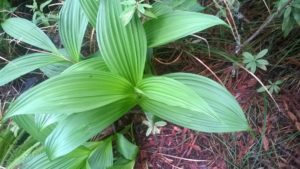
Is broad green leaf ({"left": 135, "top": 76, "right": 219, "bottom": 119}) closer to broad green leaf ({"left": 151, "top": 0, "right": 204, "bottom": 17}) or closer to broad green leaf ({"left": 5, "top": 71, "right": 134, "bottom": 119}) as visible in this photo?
broad green leaf ({"left": 5, "top": 71, "right": 134, "bottom": 119})

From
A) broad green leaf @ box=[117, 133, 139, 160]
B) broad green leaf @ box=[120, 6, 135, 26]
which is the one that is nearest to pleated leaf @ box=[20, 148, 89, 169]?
broad green leaf @ box=[117, 133, 139, 160]

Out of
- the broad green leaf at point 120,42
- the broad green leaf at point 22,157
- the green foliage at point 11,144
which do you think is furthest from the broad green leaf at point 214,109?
the green foliage at point 11,144

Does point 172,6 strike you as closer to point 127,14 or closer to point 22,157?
point 127,14

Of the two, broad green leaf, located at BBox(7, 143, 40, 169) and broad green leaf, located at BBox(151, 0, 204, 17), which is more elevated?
broad green leaf, located at BBox(151, 0, 204, 17)

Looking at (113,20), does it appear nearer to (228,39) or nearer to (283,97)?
(228,39)

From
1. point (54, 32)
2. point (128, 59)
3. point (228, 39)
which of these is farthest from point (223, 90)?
point (54, 32)

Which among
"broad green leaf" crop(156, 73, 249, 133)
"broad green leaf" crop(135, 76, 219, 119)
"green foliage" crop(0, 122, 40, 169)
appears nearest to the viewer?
"broad green leaf" crop(135, 76, 219, 119)

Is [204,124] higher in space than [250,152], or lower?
higher
